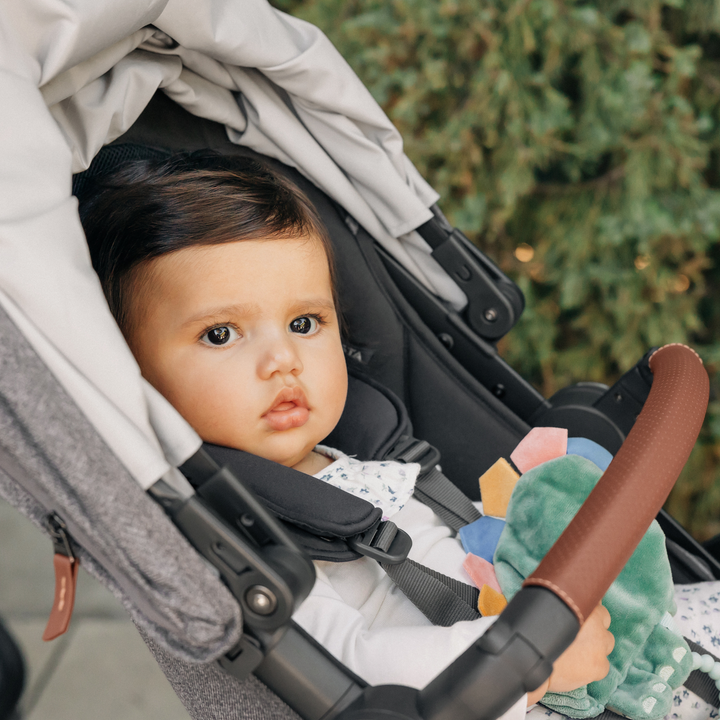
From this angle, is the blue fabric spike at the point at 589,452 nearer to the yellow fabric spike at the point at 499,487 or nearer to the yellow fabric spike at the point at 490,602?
the yellow fabric spike at the point at 499,487

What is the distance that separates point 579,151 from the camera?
1.85 m

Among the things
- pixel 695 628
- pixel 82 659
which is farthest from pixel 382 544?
pixel 82 659

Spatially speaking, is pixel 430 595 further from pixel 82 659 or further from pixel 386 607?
pixel 82 659

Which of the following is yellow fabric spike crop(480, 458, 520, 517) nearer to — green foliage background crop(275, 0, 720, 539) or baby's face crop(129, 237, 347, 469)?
baby's face crop(129, 237, 347, 469)

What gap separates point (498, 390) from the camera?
4.21ft

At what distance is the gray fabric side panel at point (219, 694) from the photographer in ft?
2.23

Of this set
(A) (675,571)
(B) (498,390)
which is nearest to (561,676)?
(A) (675,571)

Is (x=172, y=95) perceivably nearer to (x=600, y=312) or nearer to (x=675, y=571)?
(x=675, y=571)

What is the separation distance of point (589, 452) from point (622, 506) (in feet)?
1.20

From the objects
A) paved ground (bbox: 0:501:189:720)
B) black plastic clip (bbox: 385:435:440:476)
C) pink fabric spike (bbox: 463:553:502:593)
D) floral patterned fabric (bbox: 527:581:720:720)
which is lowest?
paved ground (bbox: 0:501:189:720)

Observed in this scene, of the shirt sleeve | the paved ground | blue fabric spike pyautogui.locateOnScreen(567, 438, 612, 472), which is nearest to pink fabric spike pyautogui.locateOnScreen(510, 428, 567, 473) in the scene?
blue fabric spike pyautogui.locateOnScreen(567, 438, 612, 472)

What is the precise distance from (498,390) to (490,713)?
78 cm

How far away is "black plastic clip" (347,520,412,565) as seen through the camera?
2.81 feet

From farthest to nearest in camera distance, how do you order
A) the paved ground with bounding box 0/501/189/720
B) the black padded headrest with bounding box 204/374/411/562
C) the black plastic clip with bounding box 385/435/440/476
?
the paved ground with bounding box 0/501/189/720 → the black plastic clip with bounding box 385/435/440/476 → the black padded headrest with bounding box 204/374/411/562
